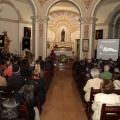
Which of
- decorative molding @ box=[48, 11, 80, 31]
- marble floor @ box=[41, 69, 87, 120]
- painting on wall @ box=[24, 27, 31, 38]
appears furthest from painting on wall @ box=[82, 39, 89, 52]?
decorative molding @ box=[48, 11, 80, 31]

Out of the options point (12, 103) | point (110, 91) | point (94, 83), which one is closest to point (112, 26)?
point (94, 83)

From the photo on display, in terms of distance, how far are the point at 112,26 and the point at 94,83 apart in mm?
14671

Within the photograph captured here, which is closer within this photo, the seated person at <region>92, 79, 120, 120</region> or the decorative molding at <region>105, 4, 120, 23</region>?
the seated person at <region>92, 79, 120, 120</region>

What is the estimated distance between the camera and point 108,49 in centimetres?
1448

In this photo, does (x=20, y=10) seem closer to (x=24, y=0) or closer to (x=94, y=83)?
(x=24, y=0)

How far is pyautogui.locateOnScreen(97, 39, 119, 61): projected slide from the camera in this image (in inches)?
561

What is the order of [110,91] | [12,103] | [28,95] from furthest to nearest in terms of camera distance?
[110,91] → [28,95] → [12,103]

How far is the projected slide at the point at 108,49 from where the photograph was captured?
46.7ft

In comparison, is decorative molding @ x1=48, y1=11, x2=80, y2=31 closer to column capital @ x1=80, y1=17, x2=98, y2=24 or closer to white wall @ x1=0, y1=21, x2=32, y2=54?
white wall @ x1=0, y1=21, x2=32, y2=54

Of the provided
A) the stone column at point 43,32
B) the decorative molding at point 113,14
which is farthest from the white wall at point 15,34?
the decorative molding at point 113,14

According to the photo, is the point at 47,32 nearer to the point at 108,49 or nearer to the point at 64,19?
the point at 108,49

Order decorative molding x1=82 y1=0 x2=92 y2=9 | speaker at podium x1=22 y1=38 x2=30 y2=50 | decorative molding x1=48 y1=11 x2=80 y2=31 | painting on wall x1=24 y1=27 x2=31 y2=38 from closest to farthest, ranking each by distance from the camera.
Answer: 1. decorative molding x1=82 y1=0 x2=92 y2=9
2. speaker at podium x1=22 y1=38 x2=30 y2=50
3. painting on wall x1=24 y1=27 x2=31 y2=38
4. decorative molding x1=48 y1=11 x2=80 y2=31

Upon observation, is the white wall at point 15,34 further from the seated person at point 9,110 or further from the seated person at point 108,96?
the seated person at point 9,110

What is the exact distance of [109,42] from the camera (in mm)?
14555
